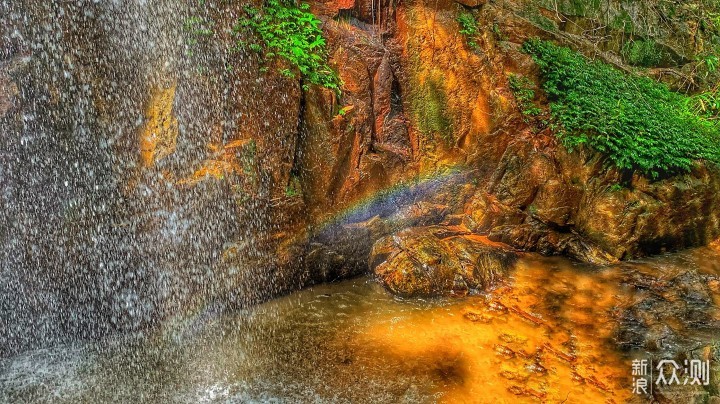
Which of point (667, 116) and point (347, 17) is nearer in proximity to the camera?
point (347, 17)

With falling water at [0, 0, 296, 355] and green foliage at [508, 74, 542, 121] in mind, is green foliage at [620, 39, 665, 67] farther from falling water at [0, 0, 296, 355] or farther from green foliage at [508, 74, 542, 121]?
falling water at [0, 0, 296, 355]

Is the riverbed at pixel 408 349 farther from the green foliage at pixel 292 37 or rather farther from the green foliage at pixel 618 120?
the green foliage at pixel 292 37

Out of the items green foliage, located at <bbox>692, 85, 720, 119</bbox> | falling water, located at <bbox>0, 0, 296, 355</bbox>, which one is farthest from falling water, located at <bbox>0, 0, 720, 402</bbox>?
green foliage, located at <bbox>692, 85, 720, 119</bbox>

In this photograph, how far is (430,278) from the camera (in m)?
6.21

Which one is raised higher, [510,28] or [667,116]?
[510,28]

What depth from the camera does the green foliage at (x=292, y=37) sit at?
5.63 meters

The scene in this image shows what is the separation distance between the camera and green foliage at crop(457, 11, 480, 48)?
7.15 metres

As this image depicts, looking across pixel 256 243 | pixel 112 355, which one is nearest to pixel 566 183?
pixel 256 243

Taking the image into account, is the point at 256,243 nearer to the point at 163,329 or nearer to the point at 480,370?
the point at 163,329

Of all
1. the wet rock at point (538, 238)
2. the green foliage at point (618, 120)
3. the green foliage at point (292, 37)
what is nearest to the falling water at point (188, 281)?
the green foliage at point (292, 37)

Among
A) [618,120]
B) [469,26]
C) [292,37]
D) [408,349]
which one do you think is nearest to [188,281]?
[408,349]

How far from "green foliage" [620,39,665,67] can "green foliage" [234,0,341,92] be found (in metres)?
7.84

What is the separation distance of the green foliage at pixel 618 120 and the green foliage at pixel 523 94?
37 cm

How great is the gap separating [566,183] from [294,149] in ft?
15.9
